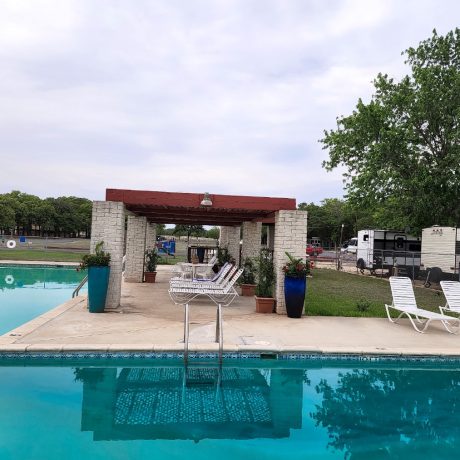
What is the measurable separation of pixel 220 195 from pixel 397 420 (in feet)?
19.3

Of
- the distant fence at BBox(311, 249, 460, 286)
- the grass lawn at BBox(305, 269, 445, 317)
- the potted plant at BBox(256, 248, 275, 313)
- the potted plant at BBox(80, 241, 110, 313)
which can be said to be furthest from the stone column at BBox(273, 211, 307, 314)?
the distant fence at BBox(311, 249, 460, 286)

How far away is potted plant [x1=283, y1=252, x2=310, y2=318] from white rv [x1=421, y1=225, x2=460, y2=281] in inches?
365

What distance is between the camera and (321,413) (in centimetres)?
467

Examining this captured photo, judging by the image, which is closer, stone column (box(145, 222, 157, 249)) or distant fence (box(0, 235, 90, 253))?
stone column (box(145, 222, 157, 249))

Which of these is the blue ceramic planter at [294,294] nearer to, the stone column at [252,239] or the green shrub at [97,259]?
the green shrub at [97,259]

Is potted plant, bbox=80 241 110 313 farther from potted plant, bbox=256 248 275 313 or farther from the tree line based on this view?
the tree line

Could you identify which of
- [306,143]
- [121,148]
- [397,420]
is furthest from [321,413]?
[121,148]

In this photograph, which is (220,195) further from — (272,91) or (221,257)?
(221,257)

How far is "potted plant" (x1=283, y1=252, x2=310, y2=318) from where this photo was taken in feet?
28.1

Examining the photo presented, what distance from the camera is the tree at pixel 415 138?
1415cm

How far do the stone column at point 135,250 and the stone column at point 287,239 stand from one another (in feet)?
21.1

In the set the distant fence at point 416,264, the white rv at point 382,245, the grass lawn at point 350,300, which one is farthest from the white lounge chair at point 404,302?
the white rv at point 382,245

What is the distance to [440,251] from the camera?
56.7ft

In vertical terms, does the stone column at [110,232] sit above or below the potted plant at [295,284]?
above
